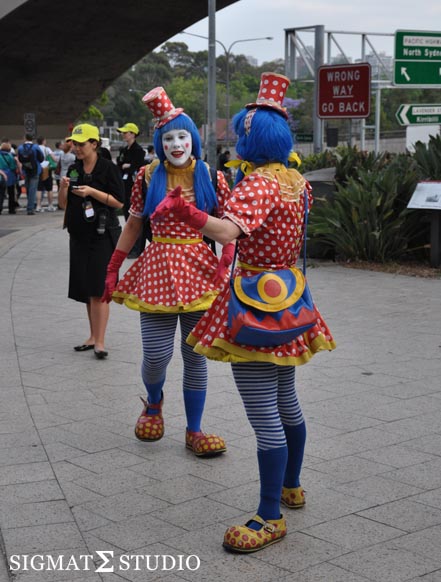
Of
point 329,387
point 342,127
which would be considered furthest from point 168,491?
point 342,127

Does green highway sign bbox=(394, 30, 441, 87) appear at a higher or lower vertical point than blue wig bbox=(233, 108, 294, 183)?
higher

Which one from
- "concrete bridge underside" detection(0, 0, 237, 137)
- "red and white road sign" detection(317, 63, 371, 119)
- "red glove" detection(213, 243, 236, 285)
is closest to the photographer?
"red glove" detection(213, 243, 236, 285)

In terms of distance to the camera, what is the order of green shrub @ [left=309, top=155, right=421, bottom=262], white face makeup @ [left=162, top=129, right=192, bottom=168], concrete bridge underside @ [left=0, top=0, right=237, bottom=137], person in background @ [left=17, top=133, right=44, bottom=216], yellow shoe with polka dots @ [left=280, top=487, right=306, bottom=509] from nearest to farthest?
yellow shoe with polka dots @ [left=280, top=487, right=306, bottom=509] → white face makeup @ [left=162, top=129, right=192, bottom=168] → green shrub @ [left=309, top=155, right=421, bottom=262] → person in background @ [left=17, top=133, right=44, bottom=216] → concrete bridge underside @ [left=0, top=0, right=237, bottom=137]

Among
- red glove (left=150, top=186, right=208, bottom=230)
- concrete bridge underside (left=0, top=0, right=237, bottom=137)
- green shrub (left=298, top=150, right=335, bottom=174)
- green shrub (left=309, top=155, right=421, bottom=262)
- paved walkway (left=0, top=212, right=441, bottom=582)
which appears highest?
concrete bridge underside (left=0, top=0, right=237, bottom=137)

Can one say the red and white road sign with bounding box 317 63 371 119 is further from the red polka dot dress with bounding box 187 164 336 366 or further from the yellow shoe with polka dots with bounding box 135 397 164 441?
the red polka dot dress with bounding box 187 164 336 366

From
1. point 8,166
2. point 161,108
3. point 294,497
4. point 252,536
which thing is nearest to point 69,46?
point 8,166

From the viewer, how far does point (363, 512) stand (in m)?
4.22

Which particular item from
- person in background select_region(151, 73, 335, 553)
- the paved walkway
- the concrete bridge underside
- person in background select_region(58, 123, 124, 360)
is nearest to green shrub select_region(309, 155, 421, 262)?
the paved walkway

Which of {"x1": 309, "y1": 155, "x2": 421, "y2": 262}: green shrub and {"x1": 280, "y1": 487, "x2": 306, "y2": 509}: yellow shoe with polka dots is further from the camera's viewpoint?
{"x1": 309, "y1": 155, "x2": 421, "y2": 262}: green shrub

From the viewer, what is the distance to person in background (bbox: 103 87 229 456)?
5074 millimetres

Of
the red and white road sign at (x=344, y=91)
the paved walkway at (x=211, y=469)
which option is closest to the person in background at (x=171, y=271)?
the paved walkway at (x=211, y=469)

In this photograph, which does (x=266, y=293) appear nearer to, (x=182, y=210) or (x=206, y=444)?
(x=182, y=210)

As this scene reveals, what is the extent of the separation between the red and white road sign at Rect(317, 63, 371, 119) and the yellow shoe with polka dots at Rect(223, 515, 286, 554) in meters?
11.1

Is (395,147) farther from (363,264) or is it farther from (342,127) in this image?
(363,264)
